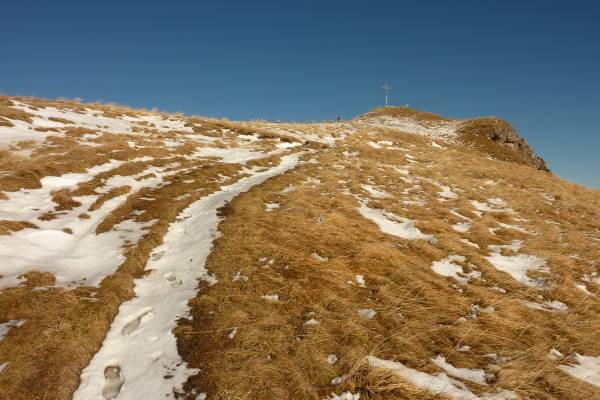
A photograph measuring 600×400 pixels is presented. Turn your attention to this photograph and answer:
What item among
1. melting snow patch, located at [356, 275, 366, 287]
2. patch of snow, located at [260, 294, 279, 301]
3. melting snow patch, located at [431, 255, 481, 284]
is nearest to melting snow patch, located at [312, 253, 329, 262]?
melting snow patch, located at [356, 275, 366, 287]

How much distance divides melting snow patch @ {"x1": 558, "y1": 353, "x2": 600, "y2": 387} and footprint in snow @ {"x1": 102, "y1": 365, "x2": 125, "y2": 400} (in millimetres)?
8017

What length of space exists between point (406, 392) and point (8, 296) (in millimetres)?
8239

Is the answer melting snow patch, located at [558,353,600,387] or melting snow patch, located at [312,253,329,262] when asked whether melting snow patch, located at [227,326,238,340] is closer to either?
melting snow patch, located at [312,253,329,262]

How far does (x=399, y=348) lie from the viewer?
21.2 feet

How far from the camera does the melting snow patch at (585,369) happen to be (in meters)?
6.22

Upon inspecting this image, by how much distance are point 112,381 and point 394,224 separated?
1046 centimetres

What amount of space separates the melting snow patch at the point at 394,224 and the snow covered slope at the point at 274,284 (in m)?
0.10

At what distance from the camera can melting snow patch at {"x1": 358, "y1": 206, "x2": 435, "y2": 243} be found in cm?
1237

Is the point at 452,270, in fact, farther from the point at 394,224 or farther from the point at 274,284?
the point at 274,284

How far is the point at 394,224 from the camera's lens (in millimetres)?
13359

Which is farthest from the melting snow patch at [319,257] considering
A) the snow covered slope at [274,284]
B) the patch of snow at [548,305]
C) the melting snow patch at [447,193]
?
the melting snow patch at [447,193]

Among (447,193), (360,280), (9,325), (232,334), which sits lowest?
(9,325)

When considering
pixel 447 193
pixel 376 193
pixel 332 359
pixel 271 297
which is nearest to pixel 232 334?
pixel 271 297

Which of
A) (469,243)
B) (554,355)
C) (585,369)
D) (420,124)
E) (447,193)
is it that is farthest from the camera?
(420,124)
